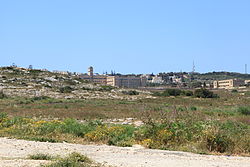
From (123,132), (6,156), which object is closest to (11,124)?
(123,132)

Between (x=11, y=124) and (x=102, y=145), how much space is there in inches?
333

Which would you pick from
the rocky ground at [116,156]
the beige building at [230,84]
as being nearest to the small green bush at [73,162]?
the rocky ground at [116,156]

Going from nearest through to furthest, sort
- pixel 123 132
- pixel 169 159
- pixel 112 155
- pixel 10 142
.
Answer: pixel 169 159
pixel 112 155
pixel 10 142
pixel 123 132

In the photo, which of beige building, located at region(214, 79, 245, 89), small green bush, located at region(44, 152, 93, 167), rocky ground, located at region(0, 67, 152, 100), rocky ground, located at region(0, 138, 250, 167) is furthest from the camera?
beige building, located at region(214, 79, 245, 89)

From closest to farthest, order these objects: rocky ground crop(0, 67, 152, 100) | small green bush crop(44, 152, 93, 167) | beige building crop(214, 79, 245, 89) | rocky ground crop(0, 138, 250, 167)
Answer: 1. small green bush crop(44, 152, 93, 167)
2. rocky ground crop(0, 138, 250, 167)
3. rocky ground crop(0, 67, 152, 100)
4. beige building crop(214, 79, 245, 89)

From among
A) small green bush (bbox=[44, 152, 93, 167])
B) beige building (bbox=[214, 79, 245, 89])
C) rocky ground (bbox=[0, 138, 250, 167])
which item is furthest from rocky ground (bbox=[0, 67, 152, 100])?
beige building (bbox=[214, 79, 245, 89])

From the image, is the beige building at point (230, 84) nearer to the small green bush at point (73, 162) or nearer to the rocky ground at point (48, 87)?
the rocky ground at point (48, 87)

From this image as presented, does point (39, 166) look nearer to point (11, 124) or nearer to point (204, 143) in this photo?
point (204, 143)

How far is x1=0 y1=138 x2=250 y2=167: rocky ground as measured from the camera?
11.2 meters

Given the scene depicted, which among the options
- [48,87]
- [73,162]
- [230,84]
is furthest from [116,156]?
[230,84]

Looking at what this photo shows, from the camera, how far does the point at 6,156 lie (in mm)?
12375

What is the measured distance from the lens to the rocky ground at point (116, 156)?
11.2 m

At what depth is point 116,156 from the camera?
41.9ft

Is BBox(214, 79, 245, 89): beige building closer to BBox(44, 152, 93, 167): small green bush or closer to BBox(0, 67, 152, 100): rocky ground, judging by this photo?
BBox(0, 67, 152, 100): rocky ground
